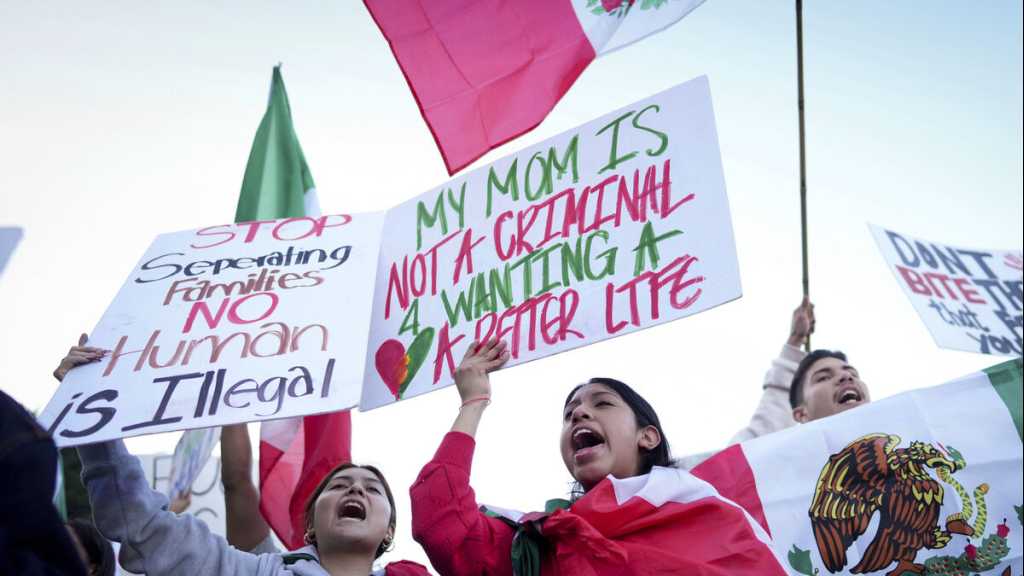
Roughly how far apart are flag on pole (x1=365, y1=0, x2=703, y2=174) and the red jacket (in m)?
1.68

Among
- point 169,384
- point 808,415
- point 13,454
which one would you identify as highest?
point 808,415

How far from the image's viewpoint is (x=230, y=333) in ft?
10.3

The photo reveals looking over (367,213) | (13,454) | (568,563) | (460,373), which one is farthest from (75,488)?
(13,454)

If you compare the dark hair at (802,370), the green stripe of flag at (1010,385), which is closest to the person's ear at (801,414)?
the dark hair at (802,370)

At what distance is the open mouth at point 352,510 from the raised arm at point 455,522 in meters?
0.56

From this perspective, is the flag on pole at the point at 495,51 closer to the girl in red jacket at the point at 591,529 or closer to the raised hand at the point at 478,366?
the raised hand at the point at 478,366

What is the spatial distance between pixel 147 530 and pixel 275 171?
121 inches

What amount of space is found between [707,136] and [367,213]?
1.32m

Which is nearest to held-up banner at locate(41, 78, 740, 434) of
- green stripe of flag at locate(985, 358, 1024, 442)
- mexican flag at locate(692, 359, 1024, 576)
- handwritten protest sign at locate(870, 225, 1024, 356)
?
mexican flag at locate(692, 359, 1024, 576)

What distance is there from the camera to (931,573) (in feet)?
10.4

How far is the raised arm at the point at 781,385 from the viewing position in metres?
4.74

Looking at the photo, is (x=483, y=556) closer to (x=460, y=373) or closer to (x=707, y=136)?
(x=460, y=373)

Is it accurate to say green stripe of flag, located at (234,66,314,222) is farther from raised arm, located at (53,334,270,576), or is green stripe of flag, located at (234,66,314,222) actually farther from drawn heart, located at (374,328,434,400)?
raised arm, located at (53,334,270,576)

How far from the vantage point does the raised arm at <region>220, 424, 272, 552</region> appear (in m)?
4.25
